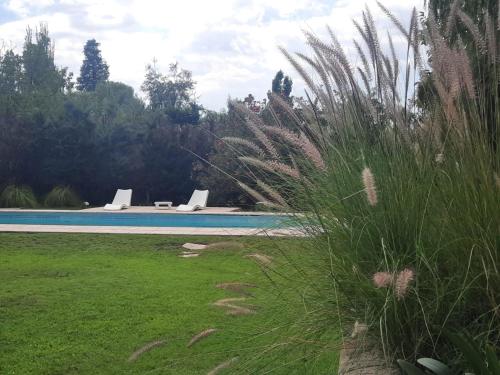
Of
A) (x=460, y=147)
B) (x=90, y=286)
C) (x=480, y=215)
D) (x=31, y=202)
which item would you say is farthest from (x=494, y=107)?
(x=31, y=202)

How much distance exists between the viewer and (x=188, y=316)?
4230 millimetres

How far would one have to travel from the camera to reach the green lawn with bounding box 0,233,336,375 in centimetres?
201

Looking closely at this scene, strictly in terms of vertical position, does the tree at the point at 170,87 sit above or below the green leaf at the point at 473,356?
above

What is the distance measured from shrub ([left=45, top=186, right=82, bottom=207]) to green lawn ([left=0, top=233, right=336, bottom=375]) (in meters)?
9.57

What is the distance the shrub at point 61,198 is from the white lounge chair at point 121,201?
1.65 meters

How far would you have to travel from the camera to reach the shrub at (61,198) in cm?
1725

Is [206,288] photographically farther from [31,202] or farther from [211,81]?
[31,202]

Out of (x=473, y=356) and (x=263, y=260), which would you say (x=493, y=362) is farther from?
(x=263, y=260)

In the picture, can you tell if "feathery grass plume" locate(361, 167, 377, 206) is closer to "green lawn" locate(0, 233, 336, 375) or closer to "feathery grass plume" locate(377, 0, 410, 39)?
"green lawn" locate(0, 233, 336, 375)

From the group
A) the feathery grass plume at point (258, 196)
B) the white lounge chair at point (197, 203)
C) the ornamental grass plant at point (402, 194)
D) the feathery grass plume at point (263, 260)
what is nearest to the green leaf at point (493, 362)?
the ornamental grass plant at point (402, 194)

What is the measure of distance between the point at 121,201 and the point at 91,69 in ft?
104

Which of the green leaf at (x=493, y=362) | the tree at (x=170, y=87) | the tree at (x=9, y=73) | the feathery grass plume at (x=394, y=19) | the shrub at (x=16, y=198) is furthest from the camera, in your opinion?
the tree at (x=170, y=87)

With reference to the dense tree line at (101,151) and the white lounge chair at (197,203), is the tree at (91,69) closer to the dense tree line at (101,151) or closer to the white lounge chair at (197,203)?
the dense tree line at (101,151)

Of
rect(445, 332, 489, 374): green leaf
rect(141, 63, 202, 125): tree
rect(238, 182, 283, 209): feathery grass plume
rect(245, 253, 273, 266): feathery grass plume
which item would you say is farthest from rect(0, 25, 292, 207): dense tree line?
rect(445, 332, 489, 374): green leaf
